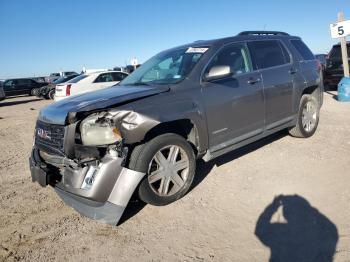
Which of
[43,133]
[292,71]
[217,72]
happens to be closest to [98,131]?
[43,133]

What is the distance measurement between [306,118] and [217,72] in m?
2.74

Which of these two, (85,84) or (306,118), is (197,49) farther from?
(85,84)

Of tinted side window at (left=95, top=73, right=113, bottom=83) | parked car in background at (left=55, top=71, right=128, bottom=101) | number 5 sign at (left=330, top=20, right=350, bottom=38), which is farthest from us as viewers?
tinted side window at (left=95, top=73, right=113, bottom=83)

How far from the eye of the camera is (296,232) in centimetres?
317

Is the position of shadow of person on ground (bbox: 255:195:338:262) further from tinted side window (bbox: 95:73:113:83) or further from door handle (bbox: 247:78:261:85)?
tinted side window (bbox: 95:73:113:83)

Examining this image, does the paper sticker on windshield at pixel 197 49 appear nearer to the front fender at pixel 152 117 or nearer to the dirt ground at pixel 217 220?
the front fender at pixel 152 117

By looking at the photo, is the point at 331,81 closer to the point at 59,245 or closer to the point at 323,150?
the point at 323,150

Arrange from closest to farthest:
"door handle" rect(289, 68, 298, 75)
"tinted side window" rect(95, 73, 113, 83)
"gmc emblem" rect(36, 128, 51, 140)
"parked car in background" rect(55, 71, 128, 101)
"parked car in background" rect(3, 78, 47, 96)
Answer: "gmc emblem" rect(36, 128, 51, 140), "door handle" rect(289, 68, 298, 75), "parked car in background" rect(55, 71, 128, 101), "tinted side window" rect(95, 73, 113, 83), "parked car in background" rect(3, 78, 47, 96)

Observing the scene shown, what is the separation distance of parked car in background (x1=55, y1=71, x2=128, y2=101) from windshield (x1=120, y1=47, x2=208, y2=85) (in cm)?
898

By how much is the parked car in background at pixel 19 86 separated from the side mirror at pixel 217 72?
2624cm

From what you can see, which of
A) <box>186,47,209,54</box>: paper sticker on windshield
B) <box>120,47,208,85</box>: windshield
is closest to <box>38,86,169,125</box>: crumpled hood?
<box>120,47,208,85</box>: windshield

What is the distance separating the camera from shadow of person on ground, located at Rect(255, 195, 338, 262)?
9.32 ft

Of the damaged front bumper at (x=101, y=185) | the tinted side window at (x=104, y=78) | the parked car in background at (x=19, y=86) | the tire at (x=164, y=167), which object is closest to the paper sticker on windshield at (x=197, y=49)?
the tire at (x=164, y=167)

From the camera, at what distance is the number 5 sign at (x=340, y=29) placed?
10.4 meters
